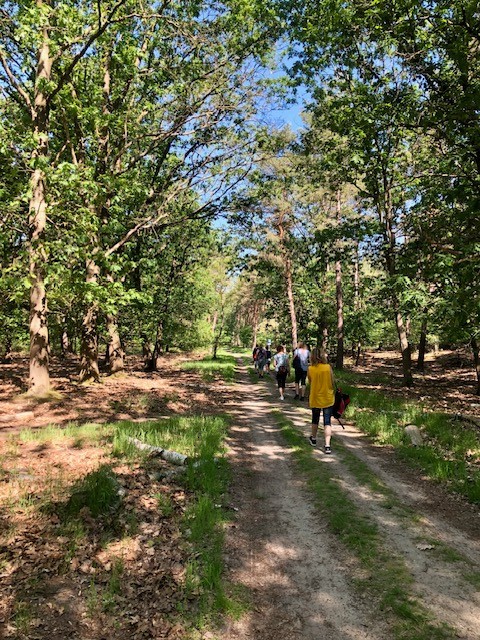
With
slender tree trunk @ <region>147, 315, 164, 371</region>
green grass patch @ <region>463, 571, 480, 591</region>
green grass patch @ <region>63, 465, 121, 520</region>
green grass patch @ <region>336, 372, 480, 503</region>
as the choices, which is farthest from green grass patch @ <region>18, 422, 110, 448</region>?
slender tree trunk @ <region>147, 315, 164, 371</region>

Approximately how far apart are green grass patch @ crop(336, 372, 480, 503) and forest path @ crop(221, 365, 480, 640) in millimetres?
467

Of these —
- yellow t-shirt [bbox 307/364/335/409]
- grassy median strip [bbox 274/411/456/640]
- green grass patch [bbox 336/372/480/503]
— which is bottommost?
grassy median strip [bbox 274/411/456/640]

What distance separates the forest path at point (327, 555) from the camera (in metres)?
3.50

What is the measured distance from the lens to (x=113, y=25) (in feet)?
40.3

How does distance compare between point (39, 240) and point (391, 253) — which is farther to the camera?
point (391, 253)

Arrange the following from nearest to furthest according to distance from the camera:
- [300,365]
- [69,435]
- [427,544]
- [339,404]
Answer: [427,544], [69,435], [339,404], [300,365]

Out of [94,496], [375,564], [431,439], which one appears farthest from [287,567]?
[431,439]

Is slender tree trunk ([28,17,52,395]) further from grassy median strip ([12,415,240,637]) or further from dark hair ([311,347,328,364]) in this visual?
dark hair ([311,347,328,364])

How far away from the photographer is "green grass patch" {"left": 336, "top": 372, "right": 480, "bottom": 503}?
22.2ft

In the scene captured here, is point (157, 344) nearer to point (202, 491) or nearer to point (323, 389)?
point (323, 389)

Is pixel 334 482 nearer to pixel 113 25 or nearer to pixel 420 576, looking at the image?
pixel 420 576

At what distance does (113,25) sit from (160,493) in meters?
13.8

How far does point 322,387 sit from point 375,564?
13.8ft

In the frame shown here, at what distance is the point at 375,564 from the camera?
4266mm
